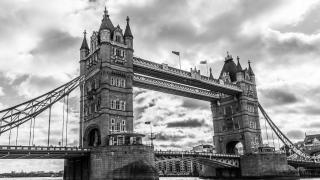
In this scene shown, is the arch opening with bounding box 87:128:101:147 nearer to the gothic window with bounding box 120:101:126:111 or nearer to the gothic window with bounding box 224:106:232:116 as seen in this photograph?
the gothic window with bounding box 120:101:126:111

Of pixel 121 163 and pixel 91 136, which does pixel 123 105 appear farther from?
pixel 121 163

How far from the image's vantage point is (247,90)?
98.9m

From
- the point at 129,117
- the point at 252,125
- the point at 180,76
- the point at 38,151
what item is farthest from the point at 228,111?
the point at 38,151

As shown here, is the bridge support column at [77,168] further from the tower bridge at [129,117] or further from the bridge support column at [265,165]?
the bridge support column at [265,165]

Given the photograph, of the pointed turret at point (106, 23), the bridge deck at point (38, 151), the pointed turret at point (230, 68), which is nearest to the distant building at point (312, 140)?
the pointed turret at point (230, 68)

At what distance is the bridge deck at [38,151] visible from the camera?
51875 millimetres

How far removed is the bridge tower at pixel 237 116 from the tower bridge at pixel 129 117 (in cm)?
28

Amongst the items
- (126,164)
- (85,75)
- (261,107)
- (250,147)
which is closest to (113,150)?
(126,164)

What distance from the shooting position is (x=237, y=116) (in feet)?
320

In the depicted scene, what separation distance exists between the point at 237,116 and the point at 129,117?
135 ft

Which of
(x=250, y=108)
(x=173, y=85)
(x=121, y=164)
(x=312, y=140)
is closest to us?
(x=121, y=164)

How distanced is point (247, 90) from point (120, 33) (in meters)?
45.3

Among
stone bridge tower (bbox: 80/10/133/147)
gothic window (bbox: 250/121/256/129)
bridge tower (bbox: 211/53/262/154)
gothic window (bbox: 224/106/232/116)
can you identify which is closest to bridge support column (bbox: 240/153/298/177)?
bridge tower (bbox: 211/53/262/154)

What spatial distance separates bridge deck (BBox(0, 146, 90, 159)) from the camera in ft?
170
